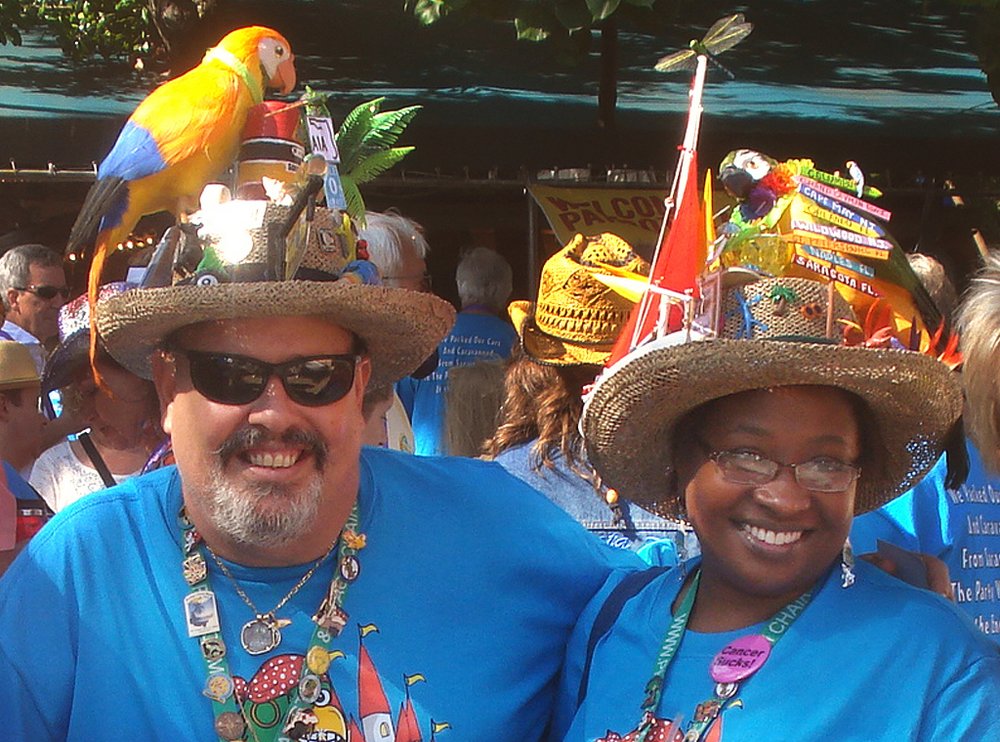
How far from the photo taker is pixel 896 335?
228 cm

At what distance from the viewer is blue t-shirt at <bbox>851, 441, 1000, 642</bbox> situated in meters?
3.28

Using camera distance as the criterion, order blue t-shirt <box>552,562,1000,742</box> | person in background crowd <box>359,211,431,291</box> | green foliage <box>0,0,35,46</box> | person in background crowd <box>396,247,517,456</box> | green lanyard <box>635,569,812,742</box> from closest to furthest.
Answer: blue t-shirt <box>552,562,1000,742</box> < green lanyard <box>635,569,812,742</box> < person in background crowd <box>359,211,431,291</box> < person in background crowd <box>396,247,517,456</box> < green foliage <box>0,0,35,46</box>

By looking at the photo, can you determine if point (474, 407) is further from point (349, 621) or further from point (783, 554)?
point (783, 554)

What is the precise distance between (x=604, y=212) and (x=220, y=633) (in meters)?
4.00

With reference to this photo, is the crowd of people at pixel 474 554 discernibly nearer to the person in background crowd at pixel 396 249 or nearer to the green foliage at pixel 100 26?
the person in background crowd at pixel 396 249

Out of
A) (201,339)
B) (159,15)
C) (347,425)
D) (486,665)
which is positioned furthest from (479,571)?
(159,15)

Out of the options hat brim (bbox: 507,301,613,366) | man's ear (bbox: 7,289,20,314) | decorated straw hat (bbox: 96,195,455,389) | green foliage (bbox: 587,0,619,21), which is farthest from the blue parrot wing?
man's ear (bbox: 7,289,20,314)

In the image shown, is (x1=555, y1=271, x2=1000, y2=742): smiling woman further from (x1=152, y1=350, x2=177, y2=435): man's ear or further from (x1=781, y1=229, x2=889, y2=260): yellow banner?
(x1=152, y1=350, x2=177, y2=435): man's ear

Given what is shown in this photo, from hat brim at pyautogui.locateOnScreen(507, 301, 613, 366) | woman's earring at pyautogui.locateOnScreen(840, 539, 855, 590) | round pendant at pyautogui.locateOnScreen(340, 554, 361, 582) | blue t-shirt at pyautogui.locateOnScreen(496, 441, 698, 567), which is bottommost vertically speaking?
blue t-shirt at pyautogui.locateOnScreen(496, 441, 698, 567)

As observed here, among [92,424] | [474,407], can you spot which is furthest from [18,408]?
[474,407]

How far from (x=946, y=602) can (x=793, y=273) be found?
1.99 feet

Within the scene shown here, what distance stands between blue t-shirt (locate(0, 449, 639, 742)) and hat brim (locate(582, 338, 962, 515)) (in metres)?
0.32

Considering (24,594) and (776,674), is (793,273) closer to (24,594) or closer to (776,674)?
(776,674)

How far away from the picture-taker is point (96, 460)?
3.81m
